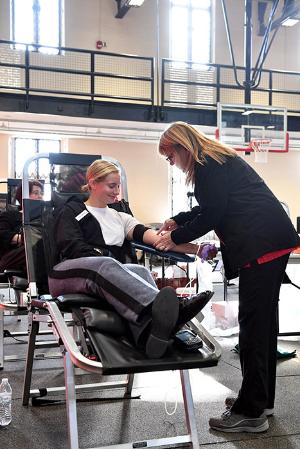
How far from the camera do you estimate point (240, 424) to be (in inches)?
84.1

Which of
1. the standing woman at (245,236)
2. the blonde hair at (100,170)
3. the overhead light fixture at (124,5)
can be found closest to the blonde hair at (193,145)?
the standing woman at (245,236)

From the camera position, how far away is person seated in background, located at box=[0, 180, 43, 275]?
2.98 m

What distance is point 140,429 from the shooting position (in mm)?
2176

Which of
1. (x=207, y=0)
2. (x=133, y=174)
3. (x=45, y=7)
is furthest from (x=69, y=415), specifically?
(x=207, y=0)

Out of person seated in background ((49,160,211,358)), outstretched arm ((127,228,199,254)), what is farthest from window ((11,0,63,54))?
outstretched arm ((127,228,199,254))

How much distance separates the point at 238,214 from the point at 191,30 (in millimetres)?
10635

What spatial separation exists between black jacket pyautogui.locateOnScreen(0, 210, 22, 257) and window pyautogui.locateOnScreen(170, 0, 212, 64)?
355 inches

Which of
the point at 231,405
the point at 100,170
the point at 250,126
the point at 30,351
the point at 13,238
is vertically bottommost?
the point at 231,405

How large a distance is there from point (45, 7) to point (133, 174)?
3836mm

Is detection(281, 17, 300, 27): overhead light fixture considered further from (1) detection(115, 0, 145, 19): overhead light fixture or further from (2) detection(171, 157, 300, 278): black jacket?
(2) detection(171, 157, 300, 278): black jacket

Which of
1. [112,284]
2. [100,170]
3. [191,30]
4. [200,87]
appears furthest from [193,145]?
[191,30]

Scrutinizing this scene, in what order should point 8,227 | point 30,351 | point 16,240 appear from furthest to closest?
point 8,227
point 16,240
point 30,351

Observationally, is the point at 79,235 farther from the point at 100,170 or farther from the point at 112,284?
the point at 112,284

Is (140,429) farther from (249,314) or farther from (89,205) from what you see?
(89,205)
